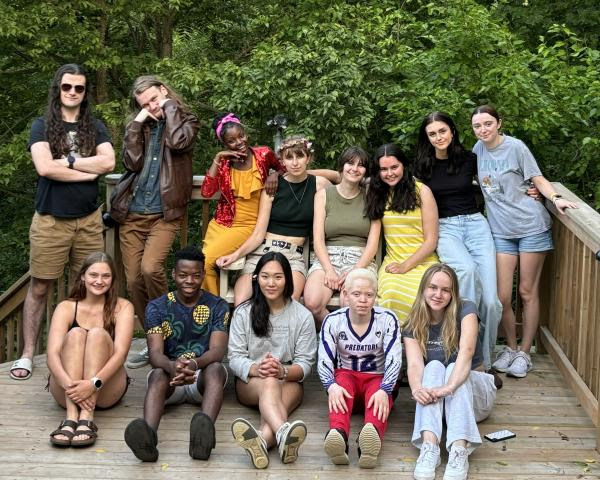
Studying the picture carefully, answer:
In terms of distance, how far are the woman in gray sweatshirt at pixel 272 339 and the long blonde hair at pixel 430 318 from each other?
0.59m

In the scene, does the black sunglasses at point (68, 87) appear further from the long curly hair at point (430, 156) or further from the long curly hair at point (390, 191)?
the long curly hair at point (430, 156)

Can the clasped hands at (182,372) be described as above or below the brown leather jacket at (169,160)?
below

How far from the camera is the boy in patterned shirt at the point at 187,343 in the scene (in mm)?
4727

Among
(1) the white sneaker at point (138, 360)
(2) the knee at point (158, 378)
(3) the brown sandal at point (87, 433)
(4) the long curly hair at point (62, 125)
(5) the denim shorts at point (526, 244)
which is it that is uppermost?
(4) the long curly hair at point (62, 125)

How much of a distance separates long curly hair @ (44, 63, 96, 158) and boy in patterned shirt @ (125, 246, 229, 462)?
0.95 m

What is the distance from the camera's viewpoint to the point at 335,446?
167 inches

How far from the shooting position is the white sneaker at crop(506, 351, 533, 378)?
559 cm

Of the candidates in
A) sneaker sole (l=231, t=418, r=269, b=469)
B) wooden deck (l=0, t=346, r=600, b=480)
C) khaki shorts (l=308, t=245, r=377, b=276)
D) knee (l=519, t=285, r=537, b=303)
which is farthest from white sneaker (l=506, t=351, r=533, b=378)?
sneaker sole (l=231, t=418, r=269, b=469)

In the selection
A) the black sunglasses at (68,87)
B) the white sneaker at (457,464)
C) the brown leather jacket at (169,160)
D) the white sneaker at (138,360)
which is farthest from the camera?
the white sneaker at (138,360)

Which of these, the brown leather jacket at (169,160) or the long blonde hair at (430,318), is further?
the brown leather jacket at (169,160)

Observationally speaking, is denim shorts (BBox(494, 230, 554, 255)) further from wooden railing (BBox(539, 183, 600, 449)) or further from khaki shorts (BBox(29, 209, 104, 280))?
khaki shorts (BBox(29, 209, 104, 280))

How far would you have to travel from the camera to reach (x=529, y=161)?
216 inches

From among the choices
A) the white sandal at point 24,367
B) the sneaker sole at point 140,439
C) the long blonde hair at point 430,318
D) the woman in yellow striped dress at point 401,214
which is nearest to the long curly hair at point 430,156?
the woman in yellow striped dress at point 401,214

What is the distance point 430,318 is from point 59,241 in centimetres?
215
